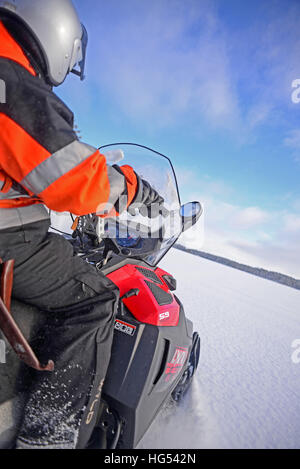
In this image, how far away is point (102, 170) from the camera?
0.88 m

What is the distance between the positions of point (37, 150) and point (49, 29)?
66 cm

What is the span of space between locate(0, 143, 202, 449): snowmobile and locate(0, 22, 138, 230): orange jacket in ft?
1.62

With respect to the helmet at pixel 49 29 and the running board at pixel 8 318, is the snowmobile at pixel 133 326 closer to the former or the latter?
the running board at pixel 8 318

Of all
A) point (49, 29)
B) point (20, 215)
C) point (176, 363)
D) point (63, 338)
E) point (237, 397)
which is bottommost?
point (237, 397)

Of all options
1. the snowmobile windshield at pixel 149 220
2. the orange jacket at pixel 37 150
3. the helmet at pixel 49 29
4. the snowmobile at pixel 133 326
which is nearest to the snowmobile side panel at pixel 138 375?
the snowmobile at pixel 133 326

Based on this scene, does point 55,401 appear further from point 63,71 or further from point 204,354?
point 204,354

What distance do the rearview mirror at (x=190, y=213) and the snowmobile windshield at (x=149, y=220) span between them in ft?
0.11

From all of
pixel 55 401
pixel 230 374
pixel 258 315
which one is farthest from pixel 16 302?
pixel 258 315

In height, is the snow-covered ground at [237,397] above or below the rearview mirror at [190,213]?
below

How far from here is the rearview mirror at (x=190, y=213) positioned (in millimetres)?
1721

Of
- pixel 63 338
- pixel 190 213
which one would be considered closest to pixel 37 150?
pixel 63 338

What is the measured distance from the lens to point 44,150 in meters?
0.79
